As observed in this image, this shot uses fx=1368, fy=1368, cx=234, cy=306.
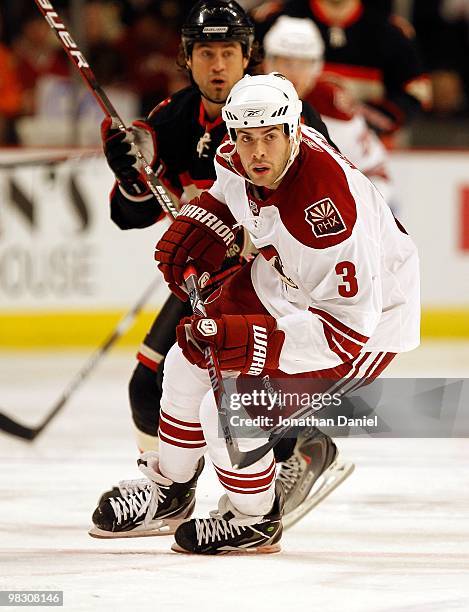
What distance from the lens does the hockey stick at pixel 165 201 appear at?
8.70 feet

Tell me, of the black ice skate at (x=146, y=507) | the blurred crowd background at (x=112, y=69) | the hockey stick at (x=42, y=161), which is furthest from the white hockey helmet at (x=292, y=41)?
the black ice skate at (x=146, y=507)

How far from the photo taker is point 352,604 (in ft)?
7.88

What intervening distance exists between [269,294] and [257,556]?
539 mm

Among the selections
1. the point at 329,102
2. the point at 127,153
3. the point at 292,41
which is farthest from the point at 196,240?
the point at 329,102

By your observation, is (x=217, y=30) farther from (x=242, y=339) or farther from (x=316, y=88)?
(x=316, y=88)

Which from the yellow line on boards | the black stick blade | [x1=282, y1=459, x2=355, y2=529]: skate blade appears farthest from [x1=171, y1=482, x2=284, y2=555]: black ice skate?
the yellow line on boards

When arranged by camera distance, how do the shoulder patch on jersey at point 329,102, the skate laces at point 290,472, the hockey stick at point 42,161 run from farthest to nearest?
1. the hockey stick at point 42,161
2. the shoulder patch on jersey at point 329,102
3. the skate laces at point 290,472

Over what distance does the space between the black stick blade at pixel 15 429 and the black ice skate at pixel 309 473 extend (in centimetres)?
108

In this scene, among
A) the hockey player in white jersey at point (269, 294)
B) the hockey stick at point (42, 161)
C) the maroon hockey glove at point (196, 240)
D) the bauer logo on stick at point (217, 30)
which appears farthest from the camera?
the hockey stick at point (42, 161)

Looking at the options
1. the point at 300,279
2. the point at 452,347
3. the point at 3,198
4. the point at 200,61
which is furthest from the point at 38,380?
the point at 300,279

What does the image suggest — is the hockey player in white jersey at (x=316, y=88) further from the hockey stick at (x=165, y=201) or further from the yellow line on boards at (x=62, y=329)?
the yellow line on boards at (x=62, y=329)

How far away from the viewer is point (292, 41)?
4.44 m

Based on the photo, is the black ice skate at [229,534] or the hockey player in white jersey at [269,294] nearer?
the hockey player in white jersey at [269,294]

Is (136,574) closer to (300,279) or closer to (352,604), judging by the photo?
(352,604)
